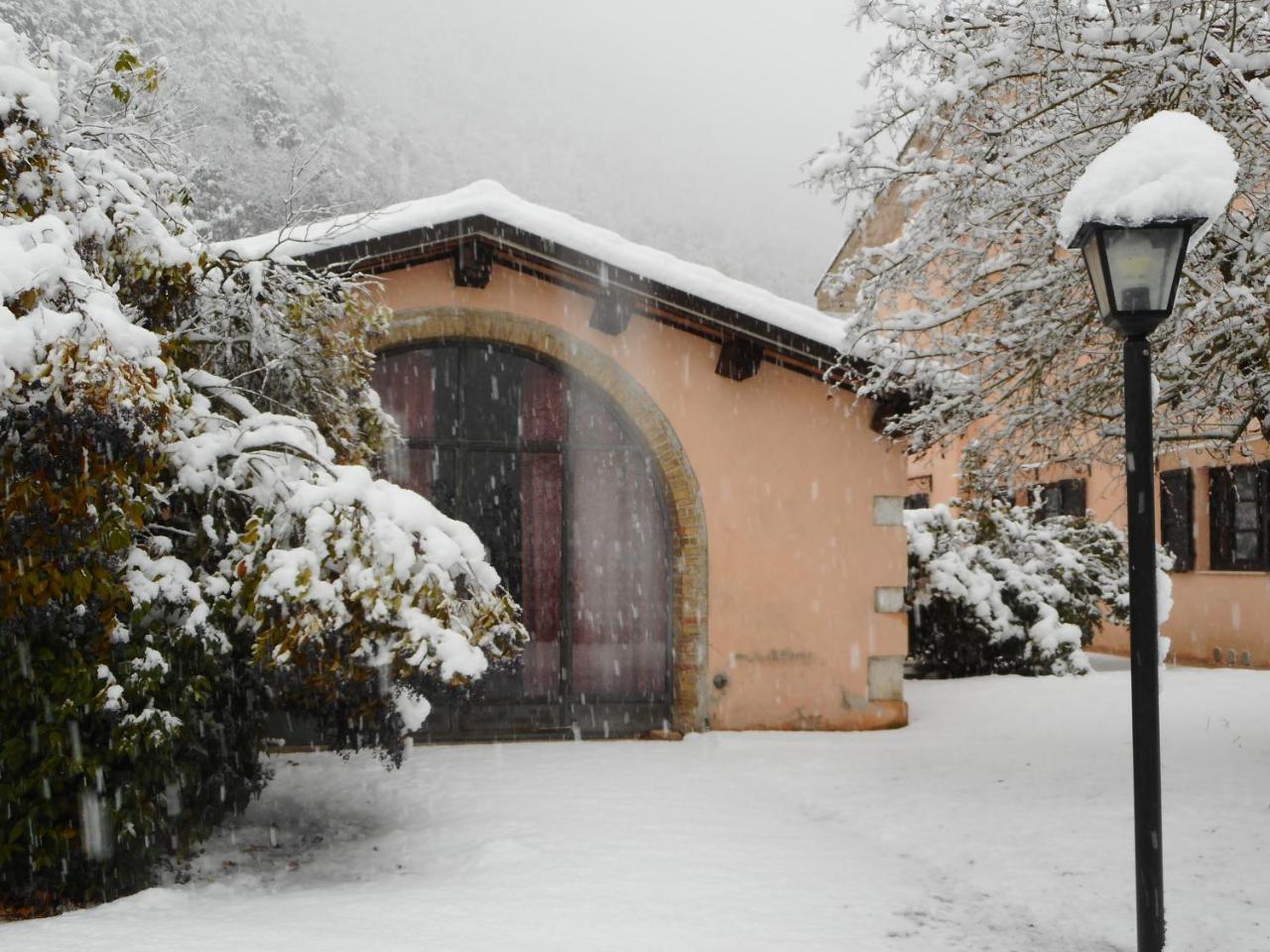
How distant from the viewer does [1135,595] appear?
432 centimetres

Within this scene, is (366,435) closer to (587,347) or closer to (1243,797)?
(587,347)

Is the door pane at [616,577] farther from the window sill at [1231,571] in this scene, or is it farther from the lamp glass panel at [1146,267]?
the window sill at [1231,571]

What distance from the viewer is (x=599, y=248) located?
9375 mm

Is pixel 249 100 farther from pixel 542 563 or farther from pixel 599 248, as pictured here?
pixel 542 563

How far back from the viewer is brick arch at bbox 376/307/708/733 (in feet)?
32.0

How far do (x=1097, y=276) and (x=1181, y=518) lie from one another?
13.3 meters

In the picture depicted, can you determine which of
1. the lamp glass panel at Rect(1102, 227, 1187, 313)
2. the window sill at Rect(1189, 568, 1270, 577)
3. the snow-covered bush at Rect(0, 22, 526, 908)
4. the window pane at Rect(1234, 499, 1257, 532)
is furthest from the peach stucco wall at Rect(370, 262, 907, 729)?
the window pane at Rect(1234, 499, 1257, 532)

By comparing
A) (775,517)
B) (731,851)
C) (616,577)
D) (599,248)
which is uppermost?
(599,248)

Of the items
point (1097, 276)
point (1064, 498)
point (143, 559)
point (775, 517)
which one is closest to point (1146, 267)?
point (1097, 276)

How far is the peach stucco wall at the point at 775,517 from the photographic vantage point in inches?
390

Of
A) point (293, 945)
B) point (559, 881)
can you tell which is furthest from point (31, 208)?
point (559, 881)

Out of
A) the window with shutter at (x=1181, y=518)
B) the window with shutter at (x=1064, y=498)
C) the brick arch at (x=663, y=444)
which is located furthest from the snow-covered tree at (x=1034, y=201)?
the window with shutter at (x=1064, y=498)

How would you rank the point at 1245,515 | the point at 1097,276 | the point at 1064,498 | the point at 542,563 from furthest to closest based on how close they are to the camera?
the point at 1064,498 < the point at 1245,515 < the point at 542,563 < the point at 1097,276

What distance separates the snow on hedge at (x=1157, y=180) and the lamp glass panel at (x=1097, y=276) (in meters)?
0.09
